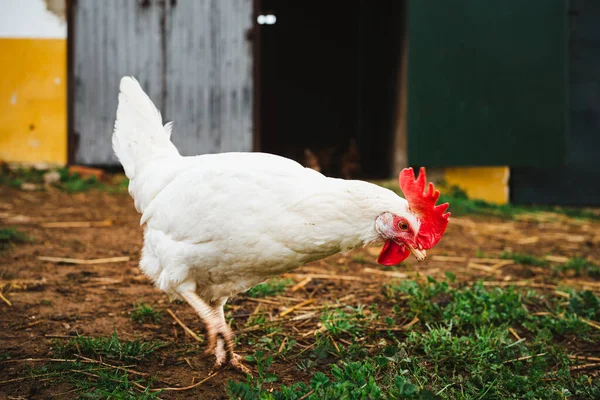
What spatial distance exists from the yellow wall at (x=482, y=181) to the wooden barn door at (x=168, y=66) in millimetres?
3192

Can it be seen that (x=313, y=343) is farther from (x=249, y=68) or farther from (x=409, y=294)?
(x=249, y=68)

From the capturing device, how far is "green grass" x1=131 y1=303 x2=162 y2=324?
3129 millimetres

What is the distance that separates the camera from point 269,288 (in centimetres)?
367

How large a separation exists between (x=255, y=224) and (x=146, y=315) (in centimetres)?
124

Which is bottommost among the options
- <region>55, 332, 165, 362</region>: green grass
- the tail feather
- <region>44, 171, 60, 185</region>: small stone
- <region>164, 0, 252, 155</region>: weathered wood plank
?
<region>55, 332, 165, 362</region>: green grass

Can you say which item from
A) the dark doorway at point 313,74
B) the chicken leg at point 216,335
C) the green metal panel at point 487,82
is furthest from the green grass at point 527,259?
the dark doorway at point 313,74

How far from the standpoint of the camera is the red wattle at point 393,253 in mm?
2369

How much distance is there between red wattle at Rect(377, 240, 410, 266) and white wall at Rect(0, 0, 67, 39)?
7081mm

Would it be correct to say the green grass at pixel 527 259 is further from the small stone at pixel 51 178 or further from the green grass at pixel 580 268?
the small stone at pixel 51 178

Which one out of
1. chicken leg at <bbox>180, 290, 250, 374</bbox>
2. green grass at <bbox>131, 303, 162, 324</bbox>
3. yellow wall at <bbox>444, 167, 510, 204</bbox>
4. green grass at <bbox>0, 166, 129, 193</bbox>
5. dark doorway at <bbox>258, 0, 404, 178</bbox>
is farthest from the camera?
dark doorway at <bbox>258, 0, 404, 178</bbox>

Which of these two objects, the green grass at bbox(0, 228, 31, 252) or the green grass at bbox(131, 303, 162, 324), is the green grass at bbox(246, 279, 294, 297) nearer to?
the green grass at bbox(131, 303, 162, 324)

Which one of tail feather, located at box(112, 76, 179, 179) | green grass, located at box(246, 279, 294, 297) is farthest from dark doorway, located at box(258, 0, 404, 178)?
tail feather, located at box(112, 76, 179, 179)

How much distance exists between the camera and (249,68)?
8.16 m

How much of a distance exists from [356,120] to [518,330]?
10.0m
